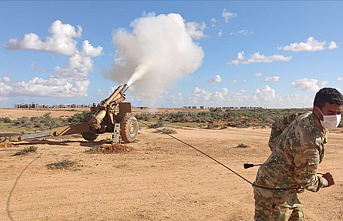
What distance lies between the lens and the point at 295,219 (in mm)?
3135

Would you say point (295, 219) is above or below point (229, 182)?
above

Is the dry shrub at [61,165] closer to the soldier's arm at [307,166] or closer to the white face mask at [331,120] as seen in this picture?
the soldier's arm at [307,166]

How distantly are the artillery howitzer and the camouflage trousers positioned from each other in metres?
11.3

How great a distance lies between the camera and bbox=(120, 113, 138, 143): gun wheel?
1425cm

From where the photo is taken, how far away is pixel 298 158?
9.39 feet

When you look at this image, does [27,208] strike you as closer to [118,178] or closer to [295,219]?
[118,178]

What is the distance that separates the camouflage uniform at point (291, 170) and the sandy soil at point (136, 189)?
2.67m

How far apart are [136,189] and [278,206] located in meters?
4.75

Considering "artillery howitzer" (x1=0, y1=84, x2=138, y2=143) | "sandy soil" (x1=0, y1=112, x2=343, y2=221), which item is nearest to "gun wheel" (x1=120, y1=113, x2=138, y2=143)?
"artillery howitzer" (x1=0, y1=84, x2=138, y2=143)

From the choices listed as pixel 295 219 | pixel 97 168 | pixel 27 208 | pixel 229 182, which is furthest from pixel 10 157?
pixel 295 219


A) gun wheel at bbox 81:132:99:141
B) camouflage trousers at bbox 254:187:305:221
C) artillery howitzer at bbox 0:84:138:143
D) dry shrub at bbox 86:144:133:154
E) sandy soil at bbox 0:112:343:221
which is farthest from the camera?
gun wheel at bbox 81:132:99:141

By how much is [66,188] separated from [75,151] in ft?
17.6

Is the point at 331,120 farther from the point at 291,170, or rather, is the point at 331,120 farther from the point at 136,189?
the point at 136,189

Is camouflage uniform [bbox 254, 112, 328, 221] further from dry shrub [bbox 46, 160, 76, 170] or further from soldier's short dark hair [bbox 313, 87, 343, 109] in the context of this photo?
dry shrub [bbox 46, 160, 76, 170]
